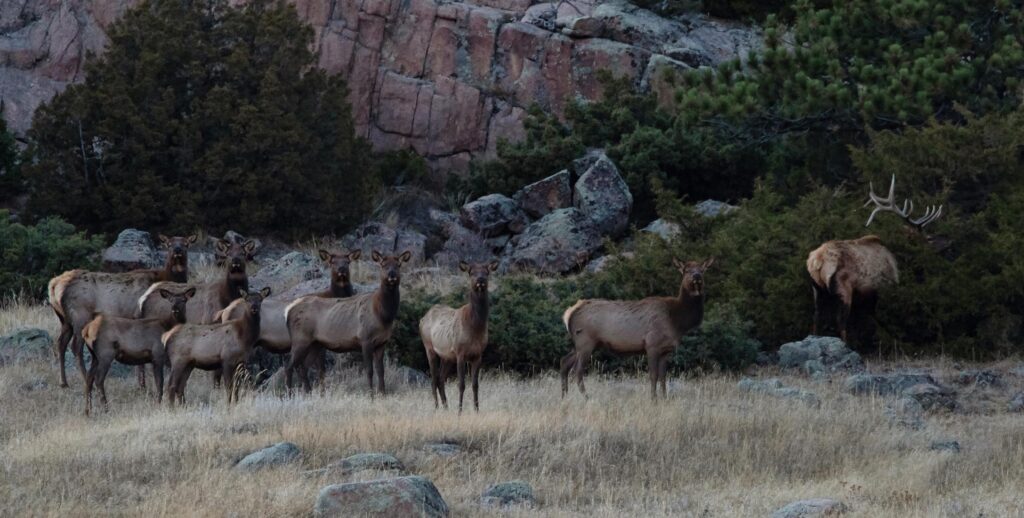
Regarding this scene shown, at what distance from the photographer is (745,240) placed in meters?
22.3

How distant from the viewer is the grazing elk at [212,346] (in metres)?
16.1

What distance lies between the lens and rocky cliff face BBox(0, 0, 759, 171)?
35.1 metres

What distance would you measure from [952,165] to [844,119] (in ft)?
17.4

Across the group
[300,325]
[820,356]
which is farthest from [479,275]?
[820,356]

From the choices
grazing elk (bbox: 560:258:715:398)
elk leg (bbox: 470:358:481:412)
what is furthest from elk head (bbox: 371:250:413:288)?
grazing elk (bbox: 560:258:715:398)

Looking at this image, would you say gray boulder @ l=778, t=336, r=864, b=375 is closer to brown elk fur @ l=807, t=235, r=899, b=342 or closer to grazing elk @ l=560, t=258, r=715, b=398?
brown elk fur @ l=807, t=235, r=899, b=342

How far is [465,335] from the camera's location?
15594mm

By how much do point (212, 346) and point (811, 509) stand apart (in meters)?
6.98

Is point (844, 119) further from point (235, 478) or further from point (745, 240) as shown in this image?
point (235, 478)

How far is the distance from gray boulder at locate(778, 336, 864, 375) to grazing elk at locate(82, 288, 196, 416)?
7584 millimetres

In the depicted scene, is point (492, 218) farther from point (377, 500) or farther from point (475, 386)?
point (377, 500)

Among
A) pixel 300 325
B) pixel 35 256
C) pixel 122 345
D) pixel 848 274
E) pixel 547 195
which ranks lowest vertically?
pixel 122 345

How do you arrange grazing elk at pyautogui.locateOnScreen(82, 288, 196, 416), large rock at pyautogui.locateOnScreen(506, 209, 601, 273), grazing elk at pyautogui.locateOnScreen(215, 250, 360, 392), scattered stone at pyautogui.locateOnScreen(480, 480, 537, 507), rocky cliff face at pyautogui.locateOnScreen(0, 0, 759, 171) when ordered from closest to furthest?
scattered stone at pyautogui.locateOnScreen(480, 480, 537, 507)
grazing elk at pyautogui.locateOnScreen(82, 288, 196, 416)
grazing elk at pyautogui.locateOnScreen(215, 250, 360, 392)
large rock at pyautogui.locateOnScreen(506, 209, 601, 273)
rocky cliff face at pyautogui.locateOnScreen(0, 0, 759, 171)

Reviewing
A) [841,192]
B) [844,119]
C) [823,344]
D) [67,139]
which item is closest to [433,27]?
[67,139]
